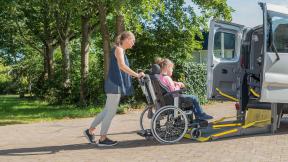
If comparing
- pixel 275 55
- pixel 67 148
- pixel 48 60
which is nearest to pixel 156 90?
pixel 67 148

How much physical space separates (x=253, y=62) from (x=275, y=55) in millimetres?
1220

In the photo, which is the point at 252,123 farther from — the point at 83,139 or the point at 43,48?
the point at 43,48

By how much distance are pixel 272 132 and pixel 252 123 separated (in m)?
0.44

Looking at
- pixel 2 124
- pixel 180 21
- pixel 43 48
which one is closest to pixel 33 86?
pixel 43 48

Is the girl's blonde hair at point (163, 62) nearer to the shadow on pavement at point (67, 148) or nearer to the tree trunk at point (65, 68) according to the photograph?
the shadow on pavement at point (67, 148)

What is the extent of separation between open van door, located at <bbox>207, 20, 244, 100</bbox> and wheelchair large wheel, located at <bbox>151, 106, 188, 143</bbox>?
5.58ft

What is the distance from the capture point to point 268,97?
9.01 m

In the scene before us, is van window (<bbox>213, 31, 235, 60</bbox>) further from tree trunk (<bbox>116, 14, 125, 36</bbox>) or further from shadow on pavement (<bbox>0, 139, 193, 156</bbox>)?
tree trunk (<bbox>116, 14, 125, 36</bbox>)

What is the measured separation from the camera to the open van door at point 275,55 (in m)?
8.85

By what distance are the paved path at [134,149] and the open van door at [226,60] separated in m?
1.70

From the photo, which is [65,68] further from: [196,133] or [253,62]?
[196,133]

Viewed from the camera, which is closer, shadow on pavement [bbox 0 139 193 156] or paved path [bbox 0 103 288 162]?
paved path [bbox 0 103 288 162]

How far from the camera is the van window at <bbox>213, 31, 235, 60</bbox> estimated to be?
1025cm

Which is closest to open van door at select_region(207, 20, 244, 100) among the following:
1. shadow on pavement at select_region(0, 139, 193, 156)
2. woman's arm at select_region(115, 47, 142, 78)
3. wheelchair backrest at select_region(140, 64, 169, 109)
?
wheelchair backrest at select_region(140, 64, 169, 109)
